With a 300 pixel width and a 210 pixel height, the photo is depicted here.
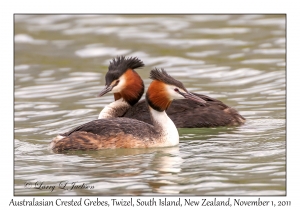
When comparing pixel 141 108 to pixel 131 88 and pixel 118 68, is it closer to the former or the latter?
pixel 131 88

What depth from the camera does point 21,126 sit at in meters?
12.8

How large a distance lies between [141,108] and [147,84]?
3.33 m

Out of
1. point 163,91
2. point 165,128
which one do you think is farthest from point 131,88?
point 165,128

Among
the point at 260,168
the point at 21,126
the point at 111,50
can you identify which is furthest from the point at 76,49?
the point at 260,168

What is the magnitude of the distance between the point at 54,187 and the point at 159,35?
10516 millimetres

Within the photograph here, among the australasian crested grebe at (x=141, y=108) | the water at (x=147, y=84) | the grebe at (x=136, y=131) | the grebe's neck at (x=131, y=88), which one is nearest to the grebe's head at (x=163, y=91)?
the grebe at (x=136, y=131)

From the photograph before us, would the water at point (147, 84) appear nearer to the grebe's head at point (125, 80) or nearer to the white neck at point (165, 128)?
the white neck at point (165, 128)

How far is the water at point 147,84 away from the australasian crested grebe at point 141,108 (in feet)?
0.68

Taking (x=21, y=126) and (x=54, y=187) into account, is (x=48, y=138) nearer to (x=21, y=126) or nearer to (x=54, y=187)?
(x=21, y=126)

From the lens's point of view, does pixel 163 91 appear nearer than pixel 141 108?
Yes

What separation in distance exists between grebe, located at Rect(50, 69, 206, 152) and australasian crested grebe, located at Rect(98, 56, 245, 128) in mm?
1100

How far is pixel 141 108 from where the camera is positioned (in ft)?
40.8

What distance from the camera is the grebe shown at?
34.9ft

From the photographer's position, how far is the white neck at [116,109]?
12.4 meters
